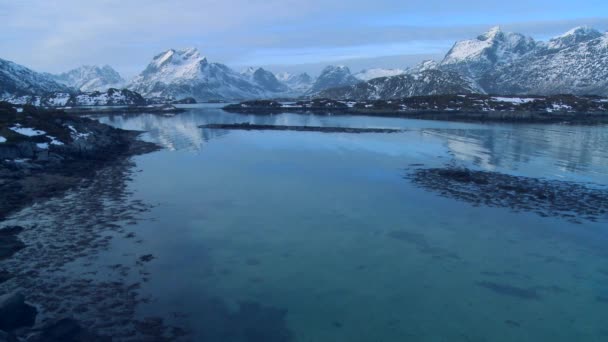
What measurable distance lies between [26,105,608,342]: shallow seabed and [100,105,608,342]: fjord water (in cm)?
8

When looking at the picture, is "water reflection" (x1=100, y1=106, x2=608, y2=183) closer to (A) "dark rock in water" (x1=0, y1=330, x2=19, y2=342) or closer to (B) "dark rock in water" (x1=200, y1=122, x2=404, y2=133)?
(B) "dark rock in water" (x1=200, y1=122, x2=404, y2=133)

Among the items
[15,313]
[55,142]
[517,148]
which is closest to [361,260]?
[15,313]

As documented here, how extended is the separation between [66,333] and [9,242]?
11248mm

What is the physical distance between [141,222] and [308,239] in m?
10.7

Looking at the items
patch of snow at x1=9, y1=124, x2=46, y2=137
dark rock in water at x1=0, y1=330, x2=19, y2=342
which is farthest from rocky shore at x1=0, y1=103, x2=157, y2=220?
dark rock in water at x1=0, y1=330, x2=19, y2=342

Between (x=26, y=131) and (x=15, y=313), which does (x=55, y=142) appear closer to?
(x=26, y=131)

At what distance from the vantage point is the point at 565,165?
47.3 m

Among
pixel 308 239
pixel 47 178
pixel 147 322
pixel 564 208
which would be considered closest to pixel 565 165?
pixel 564 208

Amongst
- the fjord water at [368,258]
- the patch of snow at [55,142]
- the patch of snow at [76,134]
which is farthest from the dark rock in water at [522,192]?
the patch of snow at [76,134]

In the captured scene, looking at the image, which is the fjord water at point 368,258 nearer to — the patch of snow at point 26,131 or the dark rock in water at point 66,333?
the dark rock in water at point 66,333

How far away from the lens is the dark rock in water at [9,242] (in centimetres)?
2145

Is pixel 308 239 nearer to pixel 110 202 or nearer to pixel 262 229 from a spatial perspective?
pixel 262 229

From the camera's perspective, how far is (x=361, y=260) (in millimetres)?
21891

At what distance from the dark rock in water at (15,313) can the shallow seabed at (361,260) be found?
384cm
